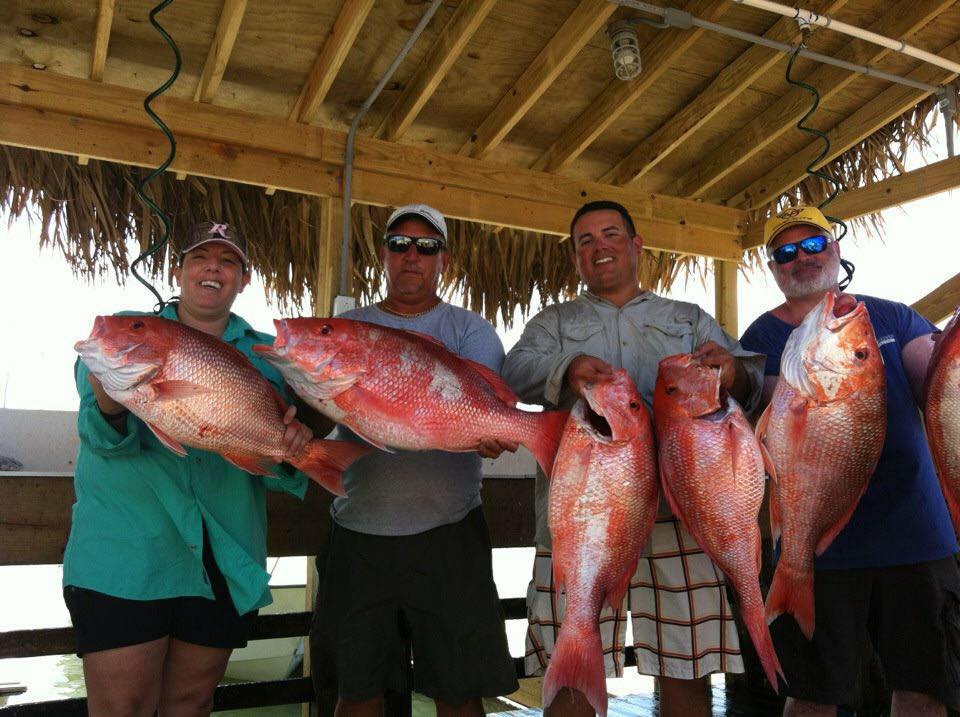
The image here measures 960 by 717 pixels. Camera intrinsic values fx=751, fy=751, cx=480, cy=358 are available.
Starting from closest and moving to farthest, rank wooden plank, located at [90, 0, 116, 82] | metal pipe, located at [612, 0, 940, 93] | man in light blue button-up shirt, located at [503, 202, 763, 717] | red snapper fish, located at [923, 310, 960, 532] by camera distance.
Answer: red snapper fish, located at [923, 310, 960, 532] → man in light blue button-up shirt, located at [503, 202, 763, 717] → wooden plank, located at [90, 0, 116, 82] → metal pipe, located at [612, 0, 940, 93]

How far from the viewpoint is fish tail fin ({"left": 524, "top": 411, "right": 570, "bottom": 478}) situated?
2.03 m

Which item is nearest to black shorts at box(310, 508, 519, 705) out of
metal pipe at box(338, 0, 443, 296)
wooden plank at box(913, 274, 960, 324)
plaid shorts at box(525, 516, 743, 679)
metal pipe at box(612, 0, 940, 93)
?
plaid shorts at box(525, 516, 743, 679)

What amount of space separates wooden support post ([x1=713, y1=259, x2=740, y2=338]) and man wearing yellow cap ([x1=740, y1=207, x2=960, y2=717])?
3119 millimetres

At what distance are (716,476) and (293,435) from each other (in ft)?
3.78

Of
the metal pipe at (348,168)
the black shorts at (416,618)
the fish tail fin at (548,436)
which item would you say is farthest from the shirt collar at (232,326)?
the metal pipe at (348,168)

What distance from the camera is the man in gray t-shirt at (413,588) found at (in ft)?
8.17

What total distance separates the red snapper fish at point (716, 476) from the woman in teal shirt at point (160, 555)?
3.40 feet

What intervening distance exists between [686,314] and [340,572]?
1513mm

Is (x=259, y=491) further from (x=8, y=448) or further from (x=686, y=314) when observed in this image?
(x=8, y=448)

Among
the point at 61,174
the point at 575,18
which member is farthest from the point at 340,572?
the point at 61,174

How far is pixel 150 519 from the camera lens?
2279 mm

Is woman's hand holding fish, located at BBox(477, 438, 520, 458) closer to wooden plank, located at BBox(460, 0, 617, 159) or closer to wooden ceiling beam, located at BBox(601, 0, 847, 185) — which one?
wooden plank, located at BBox(460, 0, 617, 159)

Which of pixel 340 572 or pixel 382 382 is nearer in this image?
pixel 382 382

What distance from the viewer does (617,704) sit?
412 centimetres
